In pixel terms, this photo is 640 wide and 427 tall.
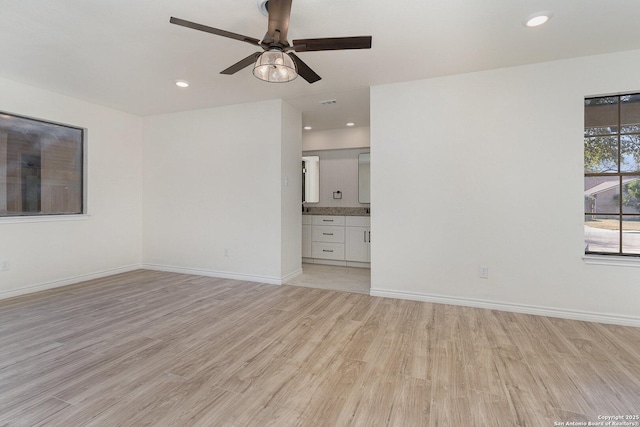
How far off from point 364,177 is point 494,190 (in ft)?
8.83

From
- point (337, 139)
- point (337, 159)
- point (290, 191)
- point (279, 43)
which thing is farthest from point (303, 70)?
point (337, 159)

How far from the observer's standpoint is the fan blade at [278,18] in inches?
69.3

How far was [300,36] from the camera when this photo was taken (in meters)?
2.36

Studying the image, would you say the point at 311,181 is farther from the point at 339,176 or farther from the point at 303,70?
the point at 303,70

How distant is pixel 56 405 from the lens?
1561 mm

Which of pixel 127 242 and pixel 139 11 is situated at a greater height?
pixel 139 11

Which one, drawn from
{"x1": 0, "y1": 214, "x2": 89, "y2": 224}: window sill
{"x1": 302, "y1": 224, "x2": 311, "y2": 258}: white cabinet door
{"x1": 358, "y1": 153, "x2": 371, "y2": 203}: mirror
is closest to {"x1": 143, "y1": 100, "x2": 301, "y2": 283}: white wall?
{"x1": 0, "y1": 214, "x2": 89, "y2": 224}: window sill

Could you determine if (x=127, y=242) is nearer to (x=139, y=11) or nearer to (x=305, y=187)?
(x=305, y=187)

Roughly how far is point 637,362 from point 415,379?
1.63m

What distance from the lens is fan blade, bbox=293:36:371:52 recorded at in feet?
5.89

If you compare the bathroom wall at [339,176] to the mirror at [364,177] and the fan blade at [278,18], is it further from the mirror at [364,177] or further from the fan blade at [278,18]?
the fan blade at [278,18]

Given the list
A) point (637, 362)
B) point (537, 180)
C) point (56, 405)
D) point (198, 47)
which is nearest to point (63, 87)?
point (198, 47)

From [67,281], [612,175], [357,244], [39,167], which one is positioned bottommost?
[67,281]

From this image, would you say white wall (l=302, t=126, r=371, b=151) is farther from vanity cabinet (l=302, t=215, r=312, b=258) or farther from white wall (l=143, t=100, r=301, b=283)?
vanity cabinet (l=302, t=215, r=312, b=258)
